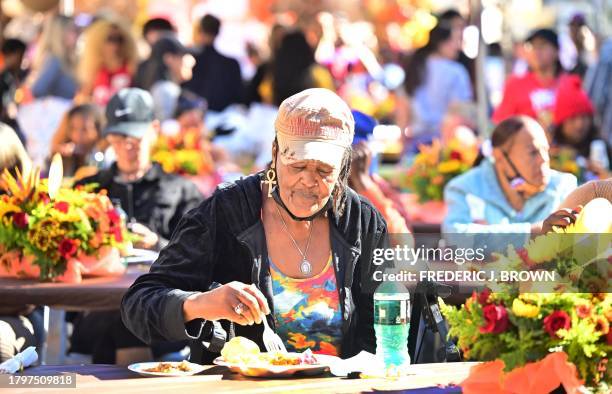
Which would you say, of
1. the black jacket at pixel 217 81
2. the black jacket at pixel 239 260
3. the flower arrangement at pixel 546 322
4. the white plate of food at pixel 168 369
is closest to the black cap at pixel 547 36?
the black jacket at pixel 217 81

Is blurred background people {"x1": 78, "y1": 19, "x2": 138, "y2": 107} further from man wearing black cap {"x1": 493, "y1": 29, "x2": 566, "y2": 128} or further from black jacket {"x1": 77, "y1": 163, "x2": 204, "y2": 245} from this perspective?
black jacket {"x1": 77, "y1": 163, "x2": 204, "y2": 245}

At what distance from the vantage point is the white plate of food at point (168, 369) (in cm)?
376

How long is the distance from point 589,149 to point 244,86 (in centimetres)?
520

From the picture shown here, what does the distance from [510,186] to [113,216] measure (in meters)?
2.12

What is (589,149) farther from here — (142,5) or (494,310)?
(142,5)

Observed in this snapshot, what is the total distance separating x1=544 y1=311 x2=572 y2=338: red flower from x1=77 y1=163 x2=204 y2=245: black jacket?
3846 mm

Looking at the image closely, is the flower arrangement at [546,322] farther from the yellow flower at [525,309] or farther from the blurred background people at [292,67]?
the blurred background people at [292,67]

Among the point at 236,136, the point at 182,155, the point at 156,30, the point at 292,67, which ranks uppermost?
the point at 156,30

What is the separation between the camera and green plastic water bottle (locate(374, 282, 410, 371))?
403cm

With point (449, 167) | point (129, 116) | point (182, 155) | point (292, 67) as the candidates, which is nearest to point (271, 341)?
point (129, 116)

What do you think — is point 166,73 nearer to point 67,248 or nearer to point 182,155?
point 182,155

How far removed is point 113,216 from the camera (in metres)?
5.70

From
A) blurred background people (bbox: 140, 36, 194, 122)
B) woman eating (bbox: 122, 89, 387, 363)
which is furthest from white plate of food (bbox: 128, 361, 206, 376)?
blurred background people (bbox: 140, 36, 194, 122)

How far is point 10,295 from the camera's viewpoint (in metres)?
5.23
